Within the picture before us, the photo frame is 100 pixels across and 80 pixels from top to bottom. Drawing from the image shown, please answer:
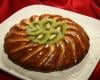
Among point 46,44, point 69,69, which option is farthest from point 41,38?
point 69,69

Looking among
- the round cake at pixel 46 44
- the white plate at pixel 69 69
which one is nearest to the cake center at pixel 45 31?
the round cake at pixel 46 44

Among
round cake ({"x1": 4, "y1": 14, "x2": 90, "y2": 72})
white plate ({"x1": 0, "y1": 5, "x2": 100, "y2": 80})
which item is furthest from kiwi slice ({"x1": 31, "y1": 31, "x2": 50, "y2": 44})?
white plate ({"x1": 0, "y1": 5, "x2": 100, "y2": 80})

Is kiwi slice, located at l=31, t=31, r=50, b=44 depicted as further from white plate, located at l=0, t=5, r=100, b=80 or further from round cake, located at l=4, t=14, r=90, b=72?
white plate, located at l=0, t=5, r=100, b=80

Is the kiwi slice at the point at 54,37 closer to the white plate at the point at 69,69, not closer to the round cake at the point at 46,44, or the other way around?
the round cake at the point at 46,44

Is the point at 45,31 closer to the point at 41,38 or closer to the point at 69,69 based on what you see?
the point at 41,38

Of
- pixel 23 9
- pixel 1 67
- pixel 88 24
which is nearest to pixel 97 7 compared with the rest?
pixel 88 24
